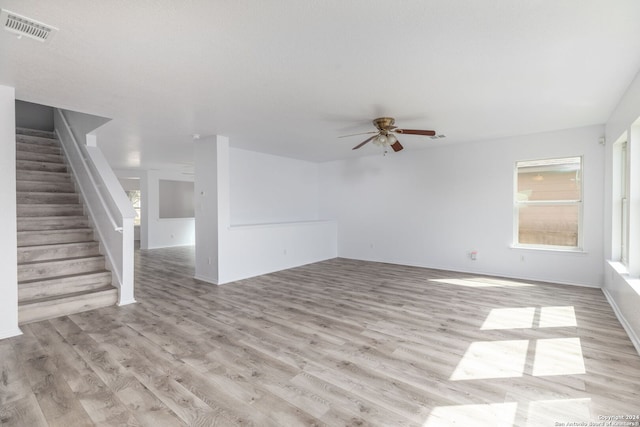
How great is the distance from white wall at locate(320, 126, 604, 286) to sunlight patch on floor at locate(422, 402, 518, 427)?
4.15 meters

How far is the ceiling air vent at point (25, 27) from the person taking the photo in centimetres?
194

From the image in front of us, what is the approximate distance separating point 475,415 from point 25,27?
3.83 meters

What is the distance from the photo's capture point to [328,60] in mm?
2551

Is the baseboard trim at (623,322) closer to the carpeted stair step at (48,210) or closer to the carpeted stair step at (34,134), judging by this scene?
the carpeted stair step at (48,210)

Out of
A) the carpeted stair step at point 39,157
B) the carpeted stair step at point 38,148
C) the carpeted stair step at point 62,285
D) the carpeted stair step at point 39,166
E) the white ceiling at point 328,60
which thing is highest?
the white ceiling at point 328,60

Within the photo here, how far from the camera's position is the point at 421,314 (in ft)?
12.2

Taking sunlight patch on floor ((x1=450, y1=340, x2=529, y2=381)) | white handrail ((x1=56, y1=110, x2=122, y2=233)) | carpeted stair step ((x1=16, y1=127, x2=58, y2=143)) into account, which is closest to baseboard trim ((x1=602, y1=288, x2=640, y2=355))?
sunlight patch on floor ((x1=450, y1=340, x2=529, y2=381))

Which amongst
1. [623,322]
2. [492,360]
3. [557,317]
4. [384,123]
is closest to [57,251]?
[384,123]

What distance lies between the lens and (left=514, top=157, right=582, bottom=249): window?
5.07m

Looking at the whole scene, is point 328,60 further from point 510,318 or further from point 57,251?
point 57,251

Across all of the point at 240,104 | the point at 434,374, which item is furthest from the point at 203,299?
the point at 434,374

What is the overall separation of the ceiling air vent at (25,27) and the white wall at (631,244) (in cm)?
485

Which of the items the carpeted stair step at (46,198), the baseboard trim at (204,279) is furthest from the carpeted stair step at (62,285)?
the carpeted stair step at (46,198)

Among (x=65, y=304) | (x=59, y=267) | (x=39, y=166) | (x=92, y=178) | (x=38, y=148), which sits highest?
(x=38, y=148)
